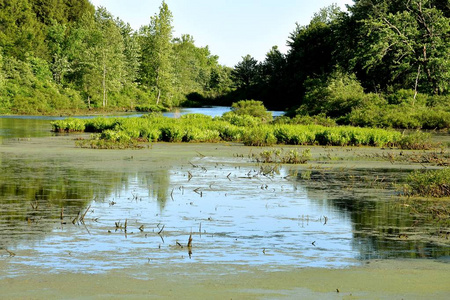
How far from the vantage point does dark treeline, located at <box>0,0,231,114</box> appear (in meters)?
72.4

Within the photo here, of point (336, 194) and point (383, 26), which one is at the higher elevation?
point (383, 26)

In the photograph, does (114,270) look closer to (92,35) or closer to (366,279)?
(366,279)

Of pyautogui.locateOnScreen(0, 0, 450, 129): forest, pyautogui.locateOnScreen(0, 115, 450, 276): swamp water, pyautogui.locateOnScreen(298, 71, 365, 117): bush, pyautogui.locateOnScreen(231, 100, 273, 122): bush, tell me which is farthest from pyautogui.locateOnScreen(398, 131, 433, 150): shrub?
pyautogui.locateOnScreen(231, 100, 273, 122): bush

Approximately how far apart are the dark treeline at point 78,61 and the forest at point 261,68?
0.16 metres

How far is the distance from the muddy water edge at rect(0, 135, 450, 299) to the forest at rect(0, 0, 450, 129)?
2481 cm

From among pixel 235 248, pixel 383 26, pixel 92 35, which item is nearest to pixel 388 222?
pixel 235 248

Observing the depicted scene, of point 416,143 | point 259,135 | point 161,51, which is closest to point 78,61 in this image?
point 161,51

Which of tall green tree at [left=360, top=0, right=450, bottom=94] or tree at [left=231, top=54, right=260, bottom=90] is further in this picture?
tree at [left=231, top=54, right=260, bottom=90]

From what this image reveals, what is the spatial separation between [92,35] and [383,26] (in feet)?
165

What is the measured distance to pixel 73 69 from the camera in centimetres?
8538

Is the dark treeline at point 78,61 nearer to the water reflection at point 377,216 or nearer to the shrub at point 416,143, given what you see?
the shrub at point 416,143

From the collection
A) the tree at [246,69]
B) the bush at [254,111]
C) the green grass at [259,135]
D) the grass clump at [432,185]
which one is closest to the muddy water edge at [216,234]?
the grass clump at [432,185]

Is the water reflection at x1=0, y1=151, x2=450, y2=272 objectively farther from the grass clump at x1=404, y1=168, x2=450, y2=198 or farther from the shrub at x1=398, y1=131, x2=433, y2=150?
the shrub at x1=398, y1=131, x2=433, y2=150

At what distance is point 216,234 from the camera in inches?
384
